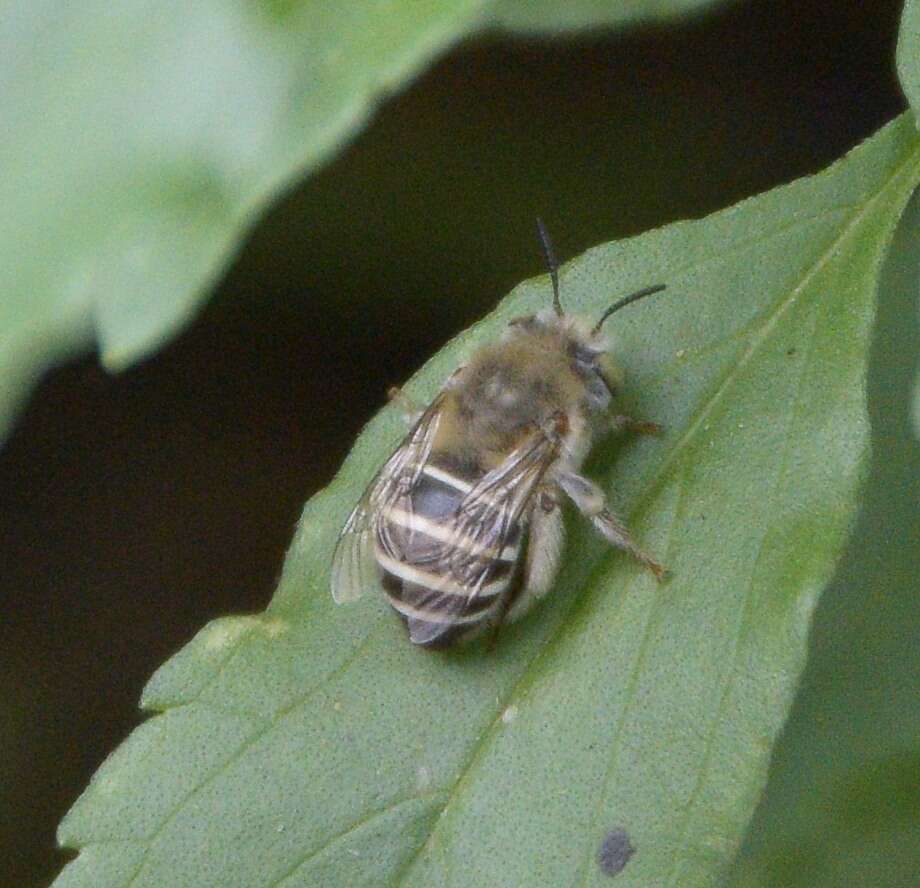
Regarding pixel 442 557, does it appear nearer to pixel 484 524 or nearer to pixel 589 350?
pixel 484 524

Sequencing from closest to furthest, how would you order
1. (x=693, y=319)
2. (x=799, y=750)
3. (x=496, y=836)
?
(x=496, y=836) → (x=693, y=319) → (x=799, y=750)

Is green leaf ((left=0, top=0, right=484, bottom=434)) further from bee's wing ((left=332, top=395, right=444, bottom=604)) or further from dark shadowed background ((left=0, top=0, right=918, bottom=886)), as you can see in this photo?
dark shadowed background ((left=0, top=0, right=918, bottom=886))

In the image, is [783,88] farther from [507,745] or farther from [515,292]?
[507,745]

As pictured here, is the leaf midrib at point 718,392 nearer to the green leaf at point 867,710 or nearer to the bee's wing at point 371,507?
the bee's wing at point 371,507

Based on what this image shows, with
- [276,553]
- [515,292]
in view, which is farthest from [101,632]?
[515,292]

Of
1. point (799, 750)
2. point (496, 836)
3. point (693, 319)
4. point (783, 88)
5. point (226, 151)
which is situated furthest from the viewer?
point (783, 88)

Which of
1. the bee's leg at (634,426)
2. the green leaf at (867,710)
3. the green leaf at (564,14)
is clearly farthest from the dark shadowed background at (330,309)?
the bee's leg at (634,426)

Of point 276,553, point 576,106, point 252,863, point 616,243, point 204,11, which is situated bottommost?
point 276,553

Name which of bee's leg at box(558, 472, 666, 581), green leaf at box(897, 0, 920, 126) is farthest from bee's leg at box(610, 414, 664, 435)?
green leaf at box(897, 0, 920, 126)

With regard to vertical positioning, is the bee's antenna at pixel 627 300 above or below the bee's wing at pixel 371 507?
below
